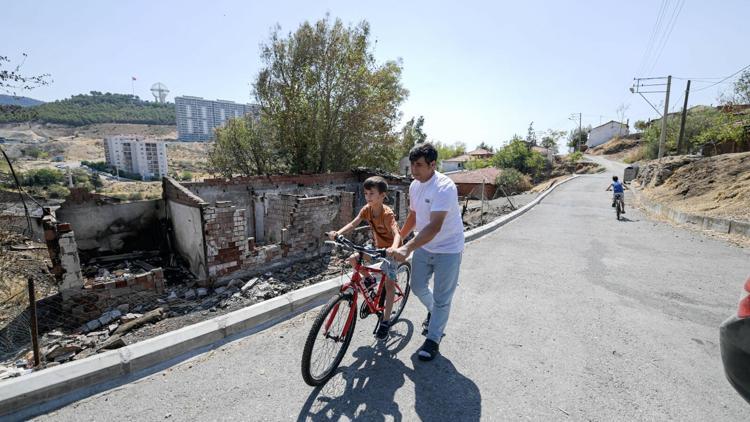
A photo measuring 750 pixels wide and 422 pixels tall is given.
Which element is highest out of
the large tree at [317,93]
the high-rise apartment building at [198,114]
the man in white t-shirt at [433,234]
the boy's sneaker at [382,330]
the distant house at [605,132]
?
the high-rise apartment building at [198,114]

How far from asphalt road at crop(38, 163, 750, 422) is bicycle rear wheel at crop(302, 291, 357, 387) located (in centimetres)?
13

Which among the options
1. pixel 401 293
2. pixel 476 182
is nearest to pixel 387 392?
pixel 401 293

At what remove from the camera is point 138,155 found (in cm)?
7075

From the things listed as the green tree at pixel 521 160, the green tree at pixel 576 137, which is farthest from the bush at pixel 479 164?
the green tree at pixel 576 137

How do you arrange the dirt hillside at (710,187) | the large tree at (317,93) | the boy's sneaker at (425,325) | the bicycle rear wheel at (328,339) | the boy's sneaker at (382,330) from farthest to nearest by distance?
the large tree at (317,93) < the dirt hillside at (710,187) < the boy's sneaker at (425,325) < the boy's sneaker at (382,330) < the bicycle rear wheel at (328,339)

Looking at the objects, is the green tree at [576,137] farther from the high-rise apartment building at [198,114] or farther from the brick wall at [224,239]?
the high-rise apartment building at [198,114]

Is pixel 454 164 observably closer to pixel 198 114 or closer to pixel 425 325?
pixel 425 325

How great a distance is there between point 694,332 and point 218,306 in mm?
5599

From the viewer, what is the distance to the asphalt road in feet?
7.80

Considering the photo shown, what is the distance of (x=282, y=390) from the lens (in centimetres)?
257

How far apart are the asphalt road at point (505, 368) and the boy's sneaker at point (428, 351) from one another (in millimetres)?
76

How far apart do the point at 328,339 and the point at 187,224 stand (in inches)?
194

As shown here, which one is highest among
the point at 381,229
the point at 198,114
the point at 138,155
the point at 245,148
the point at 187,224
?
the point at 198,114

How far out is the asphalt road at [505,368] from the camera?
7.80 feet
